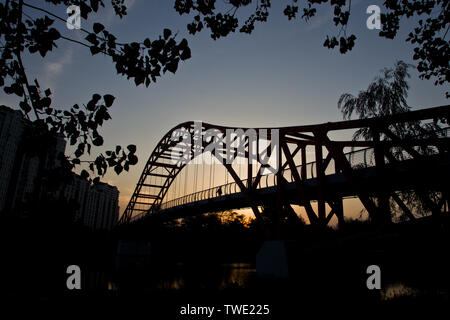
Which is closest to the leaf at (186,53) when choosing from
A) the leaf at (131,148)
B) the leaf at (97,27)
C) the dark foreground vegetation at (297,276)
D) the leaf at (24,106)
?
the leaf at (97,27)

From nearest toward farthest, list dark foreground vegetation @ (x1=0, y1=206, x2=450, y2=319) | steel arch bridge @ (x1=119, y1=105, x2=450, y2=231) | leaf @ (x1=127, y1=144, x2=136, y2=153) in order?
leaf @ (x1=127, y1=144, x2=136, y2=153) < dark foreground vegetation @ (x1=0, y1=206, x2=450, y2=319) < steel arch bridge @ (x1=119, y1=105, x2=450, y2=231)

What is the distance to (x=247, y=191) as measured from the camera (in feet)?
70.1

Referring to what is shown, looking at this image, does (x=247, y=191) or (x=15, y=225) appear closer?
(x=15, y=225)

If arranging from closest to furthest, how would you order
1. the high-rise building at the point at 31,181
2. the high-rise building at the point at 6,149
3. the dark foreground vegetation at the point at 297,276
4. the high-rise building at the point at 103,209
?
the high-rise building at the point at 31,181, the dark foreground vegetation at the point at 297,276, the high-rise building at the point at 6,149, the high-rise building at the point at 103,209

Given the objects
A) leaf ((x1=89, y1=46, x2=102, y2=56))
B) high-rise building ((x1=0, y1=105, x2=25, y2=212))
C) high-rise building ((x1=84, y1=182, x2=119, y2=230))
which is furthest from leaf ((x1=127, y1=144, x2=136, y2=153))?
high-rise building ((x1=84, y1=182, x2=119, y2=230))

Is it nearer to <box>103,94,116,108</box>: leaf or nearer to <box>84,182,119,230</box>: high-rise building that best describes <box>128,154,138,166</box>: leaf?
<box>103,94,116,108</box>: leaf

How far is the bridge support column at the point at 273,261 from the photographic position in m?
15.2

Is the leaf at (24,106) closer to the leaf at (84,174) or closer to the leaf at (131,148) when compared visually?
the leaf at (84,174)

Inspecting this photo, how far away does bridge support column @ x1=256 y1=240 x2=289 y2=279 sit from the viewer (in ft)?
49.9

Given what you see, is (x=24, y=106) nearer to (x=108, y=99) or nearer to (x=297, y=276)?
(x=108, y=99)
